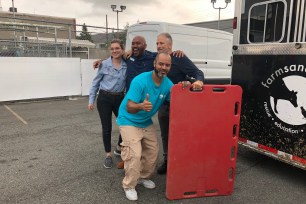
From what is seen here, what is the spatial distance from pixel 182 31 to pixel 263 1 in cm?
445

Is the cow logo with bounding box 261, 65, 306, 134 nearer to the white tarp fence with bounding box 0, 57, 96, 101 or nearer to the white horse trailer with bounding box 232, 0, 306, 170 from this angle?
the white horse trailer with bounding box 232, 0, 306, 170

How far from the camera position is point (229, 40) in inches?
398

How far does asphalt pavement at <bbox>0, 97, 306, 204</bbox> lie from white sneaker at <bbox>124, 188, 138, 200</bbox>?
0.06 m

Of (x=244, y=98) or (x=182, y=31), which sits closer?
(x=244, y=98)

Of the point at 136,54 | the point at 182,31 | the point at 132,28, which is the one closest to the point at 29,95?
the point at 132,28

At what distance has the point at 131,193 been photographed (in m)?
3.43

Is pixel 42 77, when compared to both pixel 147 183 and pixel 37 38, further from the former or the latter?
pixel 147 183

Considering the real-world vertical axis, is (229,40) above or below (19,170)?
above

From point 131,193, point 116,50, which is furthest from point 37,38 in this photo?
point 131,193

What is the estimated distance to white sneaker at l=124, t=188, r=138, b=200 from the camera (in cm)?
341

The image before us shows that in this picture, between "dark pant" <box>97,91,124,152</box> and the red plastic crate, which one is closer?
the red plastic crate

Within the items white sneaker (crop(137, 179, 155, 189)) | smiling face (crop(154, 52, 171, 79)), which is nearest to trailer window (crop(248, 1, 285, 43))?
smiling face (crop(154, 52, 171, 79))

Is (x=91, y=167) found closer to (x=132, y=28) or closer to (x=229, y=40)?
(x=132, y=28)

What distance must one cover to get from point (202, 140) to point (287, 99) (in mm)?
1254
